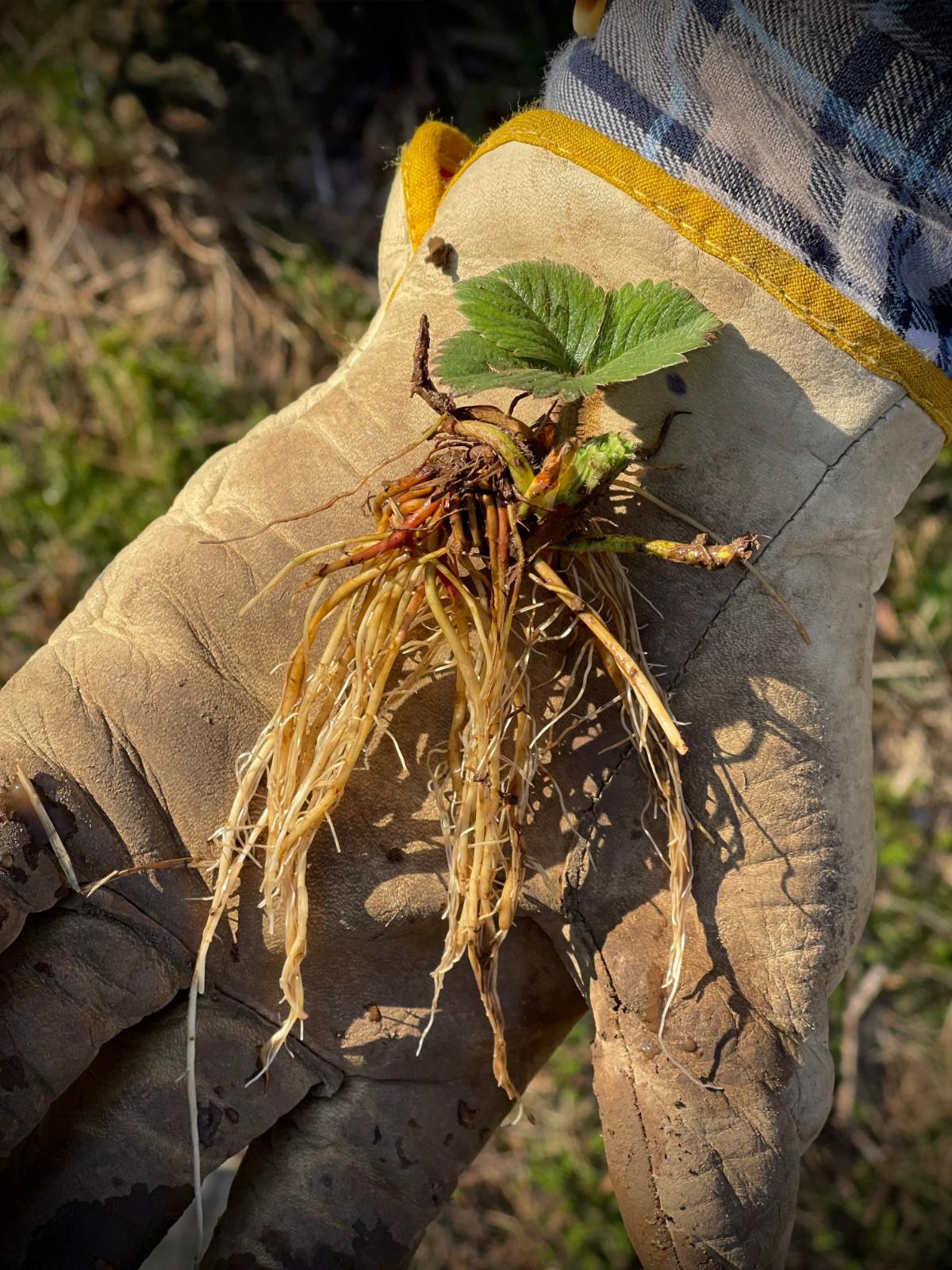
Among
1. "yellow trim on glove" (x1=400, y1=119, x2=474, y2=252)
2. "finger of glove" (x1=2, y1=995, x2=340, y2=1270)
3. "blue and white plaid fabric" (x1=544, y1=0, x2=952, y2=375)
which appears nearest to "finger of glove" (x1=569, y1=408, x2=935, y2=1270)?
"blue and white plaid fabric" (x1=544, y1=0, x2=952, y2=375)

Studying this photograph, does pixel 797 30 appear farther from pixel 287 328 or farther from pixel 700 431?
pixel 287 328

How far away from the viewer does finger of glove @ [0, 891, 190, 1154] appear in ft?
5.10

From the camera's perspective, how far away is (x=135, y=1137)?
1646 millimetres

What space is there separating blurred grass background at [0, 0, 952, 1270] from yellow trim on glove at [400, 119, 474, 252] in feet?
3.79

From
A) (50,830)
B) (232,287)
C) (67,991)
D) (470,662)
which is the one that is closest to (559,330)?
(470,662)

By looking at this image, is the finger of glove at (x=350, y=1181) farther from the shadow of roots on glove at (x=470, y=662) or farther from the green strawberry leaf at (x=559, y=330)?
the green strawberry leaf at (x=559, y=330)

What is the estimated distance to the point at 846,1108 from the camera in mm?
2891

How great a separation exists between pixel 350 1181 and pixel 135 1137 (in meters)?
0.35

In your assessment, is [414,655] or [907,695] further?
[907,695]

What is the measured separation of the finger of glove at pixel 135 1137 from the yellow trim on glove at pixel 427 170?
4.35 feet

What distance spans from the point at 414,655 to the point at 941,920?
6.68ft

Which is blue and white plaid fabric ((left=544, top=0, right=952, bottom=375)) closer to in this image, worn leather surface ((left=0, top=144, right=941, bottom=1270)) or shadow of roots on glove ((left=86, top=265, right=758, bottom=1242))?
worn leather surface ((left=0, top=144, right=941, bottom=1270))

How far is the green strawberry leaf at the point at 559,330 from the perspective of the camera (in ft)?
4.80

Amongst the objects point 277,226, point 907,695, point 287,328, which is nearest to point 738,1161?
point 907,695
